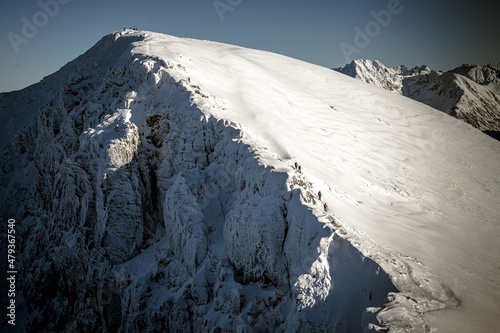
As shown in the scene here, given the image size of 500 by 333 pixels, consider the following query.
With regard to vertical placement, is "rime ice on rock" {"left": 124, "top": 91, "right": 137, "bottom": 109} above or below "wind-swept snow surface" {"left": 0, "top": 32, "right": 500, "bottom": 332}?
above

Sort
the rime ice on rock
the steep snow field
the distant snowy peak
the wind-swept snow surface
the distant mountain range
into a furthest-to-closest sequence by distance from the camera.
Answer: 1. the distant snowy peak
2. the distant mountain range
3. the rime ice on rock
4. the steep snow field
5. the wind-swept snow surface

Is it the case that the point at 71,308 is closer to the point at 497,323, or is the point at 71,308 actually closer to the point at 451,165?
the point at 497,323

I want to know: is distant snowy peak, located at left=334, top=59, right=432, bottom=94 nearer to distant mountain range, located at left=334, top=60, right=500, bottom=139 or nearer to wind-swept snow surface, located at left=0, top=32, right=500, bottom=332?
distant mountain range, located at left=334, top=60, right=500, bottom=139

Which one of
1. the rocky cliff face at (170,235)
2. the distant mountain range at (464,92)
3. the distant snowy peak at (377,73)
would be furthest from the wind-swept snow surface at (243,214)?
the distant snowy peak at (377,73)

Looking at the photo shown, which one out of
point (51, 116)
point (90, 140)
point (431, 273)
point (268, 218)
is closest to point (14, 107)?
point (51, 116)

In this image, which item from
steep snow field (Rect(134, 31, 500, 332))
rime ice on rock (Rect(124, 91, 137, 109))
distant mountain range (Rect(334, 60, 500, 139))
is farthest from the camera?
distant mountain range (Rect(334, 60, 500, 139))

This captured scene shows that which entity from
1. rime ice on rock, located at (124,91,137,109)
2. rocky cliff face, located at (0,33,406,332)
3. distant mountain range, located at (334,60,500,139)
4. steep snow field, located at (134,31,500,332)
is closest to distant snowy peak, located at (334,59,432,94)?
distant mountain range, located at (334,60,500,139)

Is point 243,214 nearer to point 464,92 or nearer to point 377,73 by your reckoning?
point 464,92
